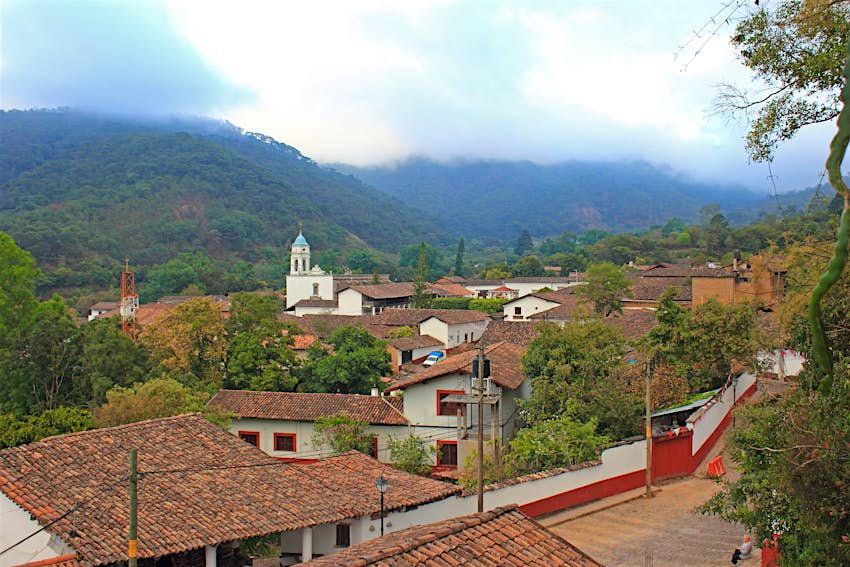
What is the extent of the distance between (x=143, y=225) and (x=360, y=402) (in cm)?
10396

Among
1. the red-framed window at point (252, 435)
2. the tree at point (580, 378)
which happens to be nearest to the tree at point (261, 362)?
the red-framed window at point (252, 435)

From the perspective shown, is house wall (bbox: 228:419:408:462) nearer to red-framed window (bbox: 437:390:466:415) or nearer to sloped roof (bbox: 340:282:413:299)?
red-framed window (bbox: 437:390:466:415)

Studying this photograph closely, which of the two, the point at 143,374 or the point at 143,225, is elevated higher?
the point at 143,225

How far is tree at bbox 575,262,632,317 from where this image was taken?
144 feet

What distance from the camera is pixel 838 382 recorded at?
762 cm

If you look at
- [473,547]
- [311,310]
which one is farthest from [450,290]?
[473,547]

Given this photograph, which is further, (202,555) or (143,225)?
(143,225)

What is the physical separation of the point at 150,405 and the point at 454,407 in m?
8.39

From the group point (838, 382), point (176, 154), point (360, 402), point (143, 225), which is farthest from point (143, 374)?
point (176, 154)

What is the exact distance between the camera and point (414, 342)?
3947 centimetres

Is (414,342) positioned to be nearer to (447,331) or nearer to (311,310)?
(447,331)

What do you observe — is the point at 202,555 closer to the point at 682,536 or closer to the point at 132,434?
the point at 132,434

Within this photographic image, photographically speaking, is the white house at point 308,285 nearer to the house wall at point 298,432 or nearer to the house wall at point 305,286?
the house wall at point 305,286

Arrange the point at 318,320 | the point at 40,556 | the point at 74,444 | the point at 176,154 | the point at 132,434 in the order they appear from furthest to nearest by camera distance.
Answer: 1. the point at 176,154
2. the point at 318,320
3. the point at 132,434
4. the point at 74,444
5. the point at 40,556
